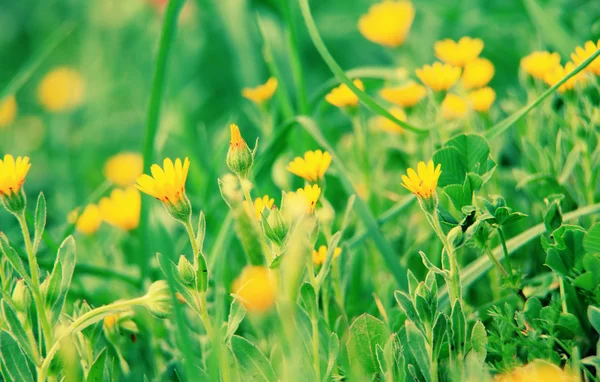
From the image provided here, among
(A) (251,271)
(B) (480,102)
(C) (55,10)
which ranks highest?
(C) (55,10)

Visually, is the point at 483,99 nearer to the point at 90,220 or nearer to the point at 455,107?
the point at 455,107

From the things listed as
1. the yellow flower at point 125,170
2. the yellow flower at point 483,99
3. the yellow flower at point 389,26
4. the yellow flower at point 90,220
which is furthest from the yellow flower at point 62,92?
the yellow flower at point 483,99

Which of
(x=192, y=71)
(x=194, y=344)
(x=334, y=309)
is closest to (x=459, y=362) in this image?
(x=334, y=309)

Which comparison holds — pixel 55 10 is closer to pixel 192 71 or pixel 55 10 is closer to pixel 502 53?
pixel 192 71

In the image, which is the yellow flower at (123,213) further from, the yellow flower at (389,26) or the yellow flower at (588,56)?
the yellow flower at (588,56)

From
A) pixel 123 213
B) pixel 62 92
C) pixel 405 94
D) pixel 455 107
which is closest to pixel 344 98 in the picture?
pixel 405 94

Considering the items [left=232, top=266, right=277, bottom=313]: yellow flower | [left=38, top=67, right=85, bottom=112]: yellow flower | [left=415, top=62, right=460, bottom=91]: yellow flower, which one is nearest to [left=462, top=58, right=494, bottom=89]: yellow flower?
[left=415, top=62, right=460, bottom=91]: yellow flower
